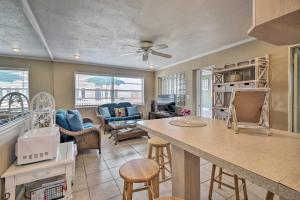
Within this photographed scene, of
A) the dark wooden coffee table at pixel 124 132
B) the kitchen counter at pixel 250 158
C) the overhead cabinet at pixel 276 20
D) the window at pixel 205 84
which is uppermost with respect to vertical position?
the window at pixel 205 84

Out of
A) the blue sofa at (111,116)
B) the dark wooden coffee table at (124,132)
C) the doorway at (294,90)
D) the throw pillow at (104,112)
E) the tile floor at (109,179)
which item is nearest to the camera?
the tile floor at (109,179)

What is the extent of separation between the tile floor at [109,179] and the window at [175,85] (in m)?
Result: 2.86

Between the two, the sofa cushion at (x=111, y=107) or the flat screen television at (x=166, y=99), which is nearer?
the sofa cushion at (x=111, y=107)

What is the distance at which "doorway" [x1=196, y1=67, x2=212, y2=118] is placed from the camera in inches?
202

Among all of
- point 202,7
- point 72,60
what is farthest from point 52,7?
point 72,60

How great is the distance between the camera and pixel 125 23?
2.64 metres

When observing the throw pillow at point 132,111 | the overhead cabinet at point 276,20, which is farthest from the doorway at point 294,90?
the throw pillow at point 132,111

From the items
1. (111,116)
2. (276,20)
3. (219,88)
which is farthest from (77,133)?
(219,88)

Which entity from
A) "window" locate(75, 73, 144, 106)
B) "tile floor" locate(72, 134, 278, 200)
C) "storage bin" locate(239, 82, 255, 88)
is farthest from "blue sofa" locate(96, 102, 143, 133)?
"storage bin" locate(239, 82, 255, 88)

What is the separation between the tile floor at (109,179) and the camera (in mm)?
1903

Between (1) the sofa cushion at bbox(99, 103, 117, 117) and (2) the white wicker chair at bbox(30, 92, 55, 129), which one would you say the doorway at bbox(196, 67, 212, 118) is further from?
(2) the white wicker chair at bbox(30, 92, 55, 129)

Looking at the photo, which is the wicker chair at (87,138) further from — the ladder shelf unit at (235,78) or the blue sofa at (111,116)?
the ladder shelf unit at (235,78)

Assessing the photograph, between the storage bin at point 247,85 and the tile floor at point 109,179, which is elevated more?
the storage bin at point 247,85

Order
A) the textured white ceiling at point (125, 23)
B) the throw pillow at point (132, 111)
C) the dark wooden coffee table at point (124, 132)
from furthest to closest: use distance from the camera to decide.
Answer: the throw pillow at point (132, 111), the dark wooden coffee table at point (124, 132), the textured white ceiling at point (125, 23)
